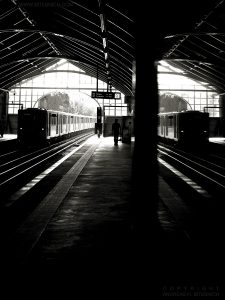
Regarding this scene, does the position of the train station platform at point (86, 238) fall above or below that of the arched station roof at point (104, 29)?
below

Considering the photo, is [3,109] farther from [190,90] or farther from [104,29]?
[104,29]

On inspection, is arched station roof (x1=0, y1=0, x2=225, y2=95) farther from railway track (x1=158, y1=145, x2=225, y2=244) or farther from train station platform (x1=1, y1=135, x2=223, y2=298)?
A: train station platform (x1=1, y1=135, x2=223, y2=298)

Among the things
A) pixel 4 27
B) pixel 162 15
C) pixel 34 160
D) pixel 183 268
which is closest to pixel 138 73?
pixel 162 15

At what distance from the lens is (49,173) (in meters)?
13.0

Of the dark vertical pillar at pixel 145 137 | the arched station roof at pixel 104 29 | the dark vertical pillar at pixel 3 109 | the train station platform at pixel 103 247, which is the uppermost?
the arched station roof at pixel 104 29

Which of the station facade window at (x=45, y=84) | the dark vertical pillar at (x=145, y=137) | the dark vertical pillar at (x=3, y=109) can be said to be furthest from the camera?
the station facade window at (x=45, y=84)

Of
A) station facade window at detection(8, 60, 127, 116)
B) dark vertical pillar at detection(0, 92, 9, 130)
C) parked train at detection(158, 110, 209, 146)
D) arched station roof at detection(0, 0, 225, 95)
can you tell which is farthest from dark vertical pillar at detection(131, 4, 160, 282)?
station facade window at detection(8, 60, 127, 116)

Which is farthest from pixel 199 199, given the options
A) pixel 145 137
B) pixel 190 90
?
pixel 190 90

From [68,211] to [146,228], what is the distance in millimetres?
4080

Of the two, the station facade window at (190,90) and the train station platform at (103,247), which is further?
the station facade window at (190,90)

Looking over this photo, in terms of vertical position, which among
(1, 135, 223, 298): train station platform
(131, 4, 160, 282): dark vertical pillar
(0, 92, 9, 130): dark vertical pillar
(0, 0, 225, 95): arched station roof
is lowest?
(1, 135, 223, 298): train station platform

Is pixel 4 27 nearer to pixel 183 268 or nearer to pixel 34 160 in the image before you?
pixel 34 160

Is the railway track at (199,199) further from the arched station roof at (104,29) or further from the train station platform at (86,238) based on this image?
the arched station roof at (104,29)

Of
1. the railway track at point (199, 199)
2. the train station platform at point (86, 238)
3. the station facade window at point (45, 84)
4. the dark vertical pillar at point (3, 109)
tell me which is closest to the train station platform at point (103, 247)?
the train station platform at point (86, 238)
